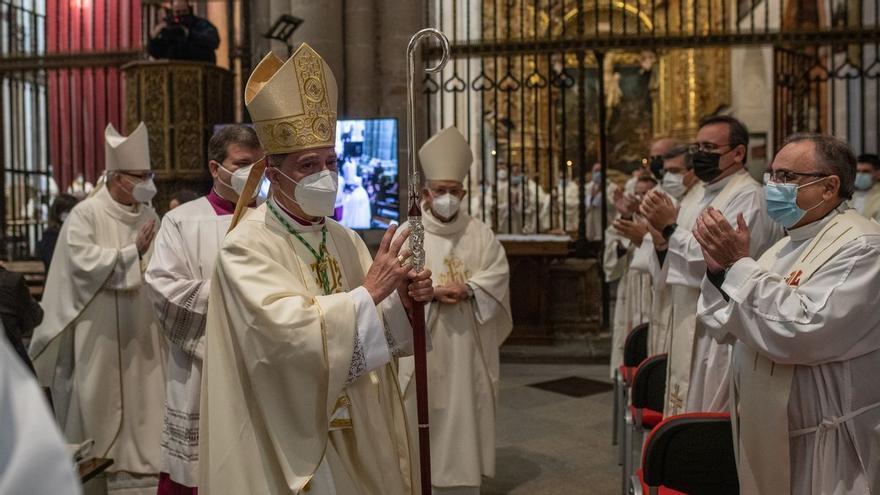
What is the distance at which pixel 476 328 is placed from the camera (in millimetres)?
4734

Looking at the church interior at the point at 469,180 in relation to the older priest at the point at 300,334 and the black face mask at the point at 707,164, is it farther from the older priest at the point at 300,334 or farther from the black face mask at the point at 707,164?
the black face mask at the point at 707,164

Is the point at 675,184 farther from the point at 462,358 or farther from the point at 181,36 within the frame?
the point at 181,36

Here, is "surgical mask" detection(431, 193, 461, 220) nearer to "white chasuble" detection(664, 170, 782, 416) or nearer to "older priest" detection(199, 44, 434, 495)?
"white chasuble" detection(664, 170, 782, 416)

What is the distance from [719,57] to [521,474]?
13.5 meters

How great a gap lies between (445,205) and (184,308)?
5.14 ft

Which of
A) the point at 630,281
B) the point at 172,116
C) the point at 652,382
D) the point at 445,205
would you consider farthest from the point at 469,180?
the point at 652,382

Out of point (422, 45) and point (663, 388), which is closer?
point (663, 388)

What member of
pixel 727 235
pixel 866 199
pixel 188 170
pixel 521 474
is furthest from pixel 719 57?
pixel 727 235

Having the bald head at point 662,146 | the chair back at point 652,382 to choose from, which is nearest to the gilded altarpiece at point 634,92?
the bald head at point 662,146

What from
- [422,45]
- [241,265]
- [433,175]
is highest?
[422,45]

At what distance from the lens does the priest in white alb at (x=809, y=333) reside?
2.68m

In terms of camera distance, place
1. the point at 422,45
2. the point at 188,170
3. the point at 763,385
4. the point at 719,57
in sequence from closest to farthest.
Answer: the point at 763,385 → the point at 188,170 → the point at 422,45 → the point at 719,57

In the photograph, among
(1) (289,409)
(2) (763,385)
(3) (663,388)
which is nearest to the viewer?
(1) (289,409)

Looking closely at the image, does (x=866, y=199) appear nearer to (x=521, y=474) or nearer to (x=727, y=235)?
(x=521, y=474)
